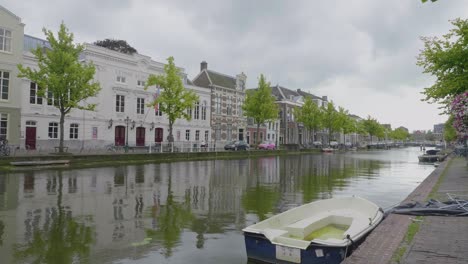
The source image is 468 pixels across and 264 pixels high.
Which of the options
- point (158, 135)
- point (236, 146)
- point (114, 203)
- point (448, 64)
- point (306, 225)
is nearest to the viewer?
point (306, 225)

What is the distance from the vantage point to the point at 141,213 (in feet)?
38.5

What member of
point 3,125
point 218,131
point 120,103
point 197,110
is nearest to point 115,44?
point 197,110

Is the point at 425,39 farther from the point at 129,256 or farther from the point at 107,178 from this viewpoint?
the point at 129,256

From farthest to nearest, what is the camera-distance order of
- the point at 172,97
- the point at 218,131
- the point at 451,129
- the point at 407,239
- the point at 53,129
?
the point at 218,131 → the point at 451,129 → the point at 172,97 → the point at 53,129 → the point at 407,239

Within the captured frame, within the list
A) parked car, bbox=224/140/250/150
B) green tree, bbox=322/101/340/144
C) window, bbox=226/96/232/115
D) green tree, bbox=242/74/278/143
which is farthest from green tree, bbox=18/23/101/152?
green tree, bbox=322/101/340/144

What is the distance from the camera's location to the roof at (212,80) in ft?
202

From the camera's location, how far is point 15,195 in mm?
14727

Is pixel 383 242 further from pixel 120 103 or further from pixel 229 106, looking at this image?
pixel 229 106

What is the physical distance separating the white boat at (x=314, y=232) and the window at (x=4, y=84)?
34057 millimetres

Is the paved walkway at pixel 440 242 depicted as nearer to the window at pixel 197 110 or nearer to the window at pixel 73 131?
the window at pixel 73 131

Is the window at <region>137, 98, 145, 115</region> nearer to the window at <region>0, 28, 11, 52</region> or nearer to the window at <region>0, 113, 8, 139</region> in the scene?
the window at <region>0, 113, 8, 139</region>

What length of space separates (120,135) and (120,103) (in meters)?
3.90

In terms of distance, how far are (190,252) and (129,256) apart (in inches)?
48.7

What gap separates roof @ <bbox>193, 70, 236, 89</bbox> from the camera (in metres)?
61.7
